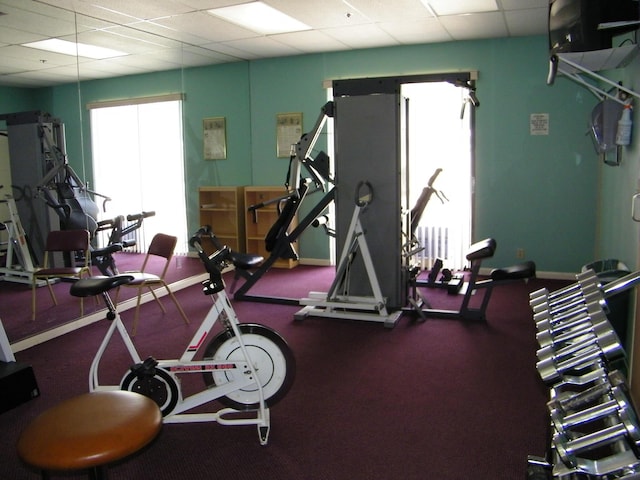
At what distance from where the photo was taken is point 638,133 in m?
3.09

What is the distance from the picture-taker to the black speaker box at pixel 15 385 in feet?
9.69

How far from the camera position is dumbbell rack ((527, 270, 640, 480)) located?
105cm

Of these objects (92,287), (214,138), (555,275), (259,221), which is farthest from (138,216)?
(555,275)

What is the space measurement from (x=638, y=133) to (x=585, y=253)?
2848 mm

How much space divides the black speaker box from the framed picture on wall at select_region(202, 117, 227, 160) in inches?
156

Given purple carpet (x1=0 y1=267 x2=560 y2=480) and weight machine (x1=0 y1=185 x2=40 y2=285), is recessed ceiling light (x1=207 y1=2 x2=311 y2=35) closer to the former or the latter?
weight machine (x1=0 y1=185 x2=40 y2=285)

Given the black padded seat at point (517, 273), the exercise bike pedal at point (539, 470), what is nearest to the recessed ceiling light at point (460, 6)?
the black padded seat at point (517, 273)

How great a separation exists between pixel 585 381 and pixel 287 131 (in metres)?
6.05

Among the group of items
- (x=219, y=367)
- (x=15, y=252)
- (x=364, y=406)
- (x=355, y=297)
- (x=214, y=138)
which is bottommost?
(x=364, y=406)

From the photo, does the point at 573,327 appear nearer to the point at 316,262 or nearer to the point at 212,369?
Result: the point at 212,369

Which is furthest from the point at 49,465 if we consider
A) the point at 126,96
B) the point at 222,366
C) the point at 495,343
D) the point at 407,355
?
the point at 126,96

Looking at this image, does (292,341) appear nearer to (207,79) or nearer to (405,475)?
(405,475)

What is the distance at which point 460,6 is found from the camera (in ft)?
15.1

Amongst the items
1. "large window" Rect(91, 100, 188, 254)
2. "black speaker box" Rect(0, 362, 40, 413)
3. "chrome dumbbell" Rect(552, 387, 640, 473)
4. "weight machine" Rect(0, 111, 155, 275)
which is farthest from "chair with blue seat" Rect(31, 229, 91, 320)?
"chrome dumbbell" Rect(552, 387, 640, 473)
